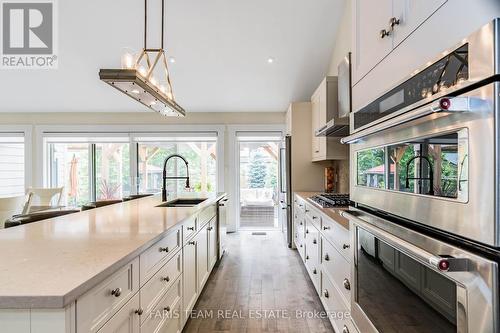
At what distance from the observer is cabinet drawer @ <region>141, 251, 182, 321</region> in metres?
1.29

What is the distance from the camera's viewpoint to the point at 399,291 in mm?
865

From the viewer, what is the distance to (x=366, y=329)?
1085mm

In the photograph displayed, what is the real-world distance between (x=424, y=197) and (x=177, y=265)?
1.51m

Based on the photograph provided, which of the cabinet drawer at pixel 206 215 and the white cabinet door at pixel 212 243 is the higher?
the cabinet drawer at pixel 206 215

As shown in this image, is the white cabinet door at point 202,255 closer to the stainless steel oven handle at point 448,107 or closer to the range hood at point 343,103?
the range hood at point 343,103

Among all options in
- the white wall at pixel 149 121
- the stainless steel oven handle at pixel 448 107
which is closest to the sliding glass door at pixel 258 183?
the white wall at pixel 149 121

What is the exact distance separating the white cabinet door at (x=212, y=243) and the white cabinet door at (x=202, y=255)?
158mm

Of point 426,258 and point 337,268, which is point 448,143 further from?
point 337,268

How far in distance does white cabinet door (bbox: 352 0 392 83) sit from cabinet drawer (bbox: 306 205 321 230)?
4.53 feet

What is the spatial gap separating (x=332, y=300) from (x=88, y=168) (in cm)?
555

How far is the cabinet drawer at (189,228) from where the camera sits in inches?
77.0

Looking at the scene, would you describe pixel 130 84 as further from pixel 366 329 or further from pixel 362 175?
pixel 366 329

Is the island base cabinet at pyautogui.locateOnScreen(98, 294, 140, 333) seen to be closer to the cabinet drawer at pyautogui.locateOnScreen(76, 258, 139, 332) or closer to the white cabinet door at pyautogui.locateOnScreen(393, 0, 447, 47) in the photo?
the cabinet drawer at pyautogui.locateOnScreen(76, 258, 139, 332)

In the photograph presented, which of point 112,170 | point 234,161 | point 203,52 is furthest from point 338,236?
point 112,170
